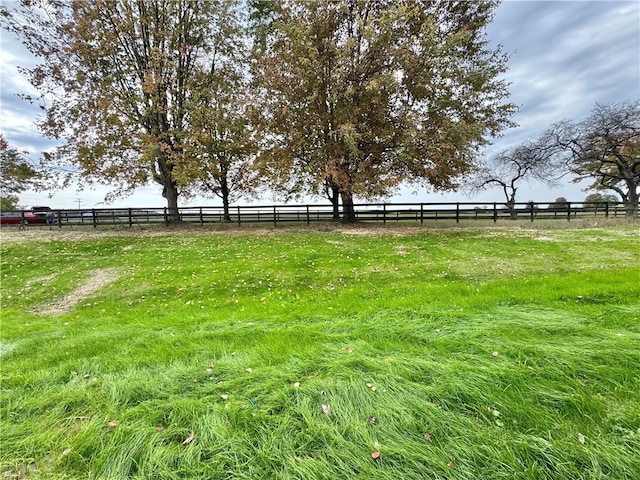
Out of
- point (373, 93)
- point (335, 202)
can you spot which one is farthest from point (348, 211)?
point (373, 93)

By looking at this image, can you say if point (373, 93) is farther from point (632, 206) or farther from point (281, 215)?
point (632, 206)

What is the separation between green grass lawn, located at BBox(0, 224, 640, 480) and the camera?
172 cm

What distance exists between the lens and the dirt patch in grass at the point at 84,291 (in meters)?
6.00

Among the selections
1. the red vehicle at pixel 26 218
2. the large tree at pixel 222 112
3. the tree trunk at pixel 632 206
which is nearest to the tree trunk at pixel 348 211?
the large tree at pixel 222 112

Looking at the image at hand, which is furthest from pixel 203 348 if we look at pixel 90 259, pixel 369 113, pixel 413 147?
pixel 369 113

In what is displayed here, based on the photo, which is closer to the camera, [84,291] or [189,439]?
[189,439]

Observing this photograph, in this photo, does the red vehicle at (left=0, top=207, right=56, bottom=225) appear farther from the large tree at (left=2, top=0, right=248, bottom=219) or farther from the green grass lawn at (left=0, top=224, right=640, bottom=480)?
the green grass lawn at (left=0, top=224, right=640, bottom=480)

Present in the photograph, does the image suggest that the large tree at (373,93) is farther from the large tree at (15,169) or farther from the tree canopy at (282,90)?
the large tree at (15,169)

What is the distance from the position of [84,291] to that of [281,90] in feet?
34.7

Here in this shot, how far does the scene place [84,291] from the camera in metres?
6.86

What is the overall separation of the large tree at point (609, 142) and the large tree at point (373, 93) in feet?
17.8

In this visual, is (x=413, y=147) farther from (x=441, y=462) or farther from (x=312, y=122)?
(x=441, y=462)

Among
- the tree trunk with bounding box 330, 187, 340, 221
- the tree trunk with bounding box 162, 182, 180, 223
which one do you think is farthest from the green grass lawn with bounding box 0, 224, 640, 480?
the tree trunk with bounding box 162, 182, 180, 223

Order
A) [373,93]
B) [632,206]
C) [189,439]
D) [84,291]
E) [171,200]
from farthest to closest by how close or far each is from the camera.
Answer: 1. [171,200]
2. [632,206]
3. [373,93]
4. [84,291]
5. [189,439]
